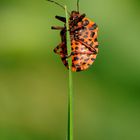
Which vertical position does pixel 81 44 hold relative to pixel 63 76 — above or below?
above

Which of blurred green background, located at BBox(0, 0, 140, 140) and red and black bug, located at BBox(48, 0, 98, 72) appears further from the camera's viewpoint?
blurred green background, located at BBox(0, 0, 140, 140)

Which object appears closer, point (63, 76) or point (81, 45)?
point (81, 45)

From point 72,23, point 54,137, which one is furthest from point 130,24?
point 72,23

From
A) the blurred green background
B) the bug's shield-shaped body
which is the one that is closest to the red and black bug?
the bug's shield-shaped body

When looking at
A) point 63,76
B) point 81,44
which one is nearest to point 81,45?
point 81,44

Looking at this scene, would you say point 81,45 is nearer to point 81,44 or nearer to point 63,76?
point 81,44

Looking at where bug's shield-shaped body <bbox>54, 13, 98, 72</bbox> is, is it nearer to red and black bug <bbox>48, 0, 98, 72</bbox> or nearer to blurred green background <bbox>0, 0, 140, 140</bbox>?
red and black bug <bbox>48, 0, 98, 72</bbox>
